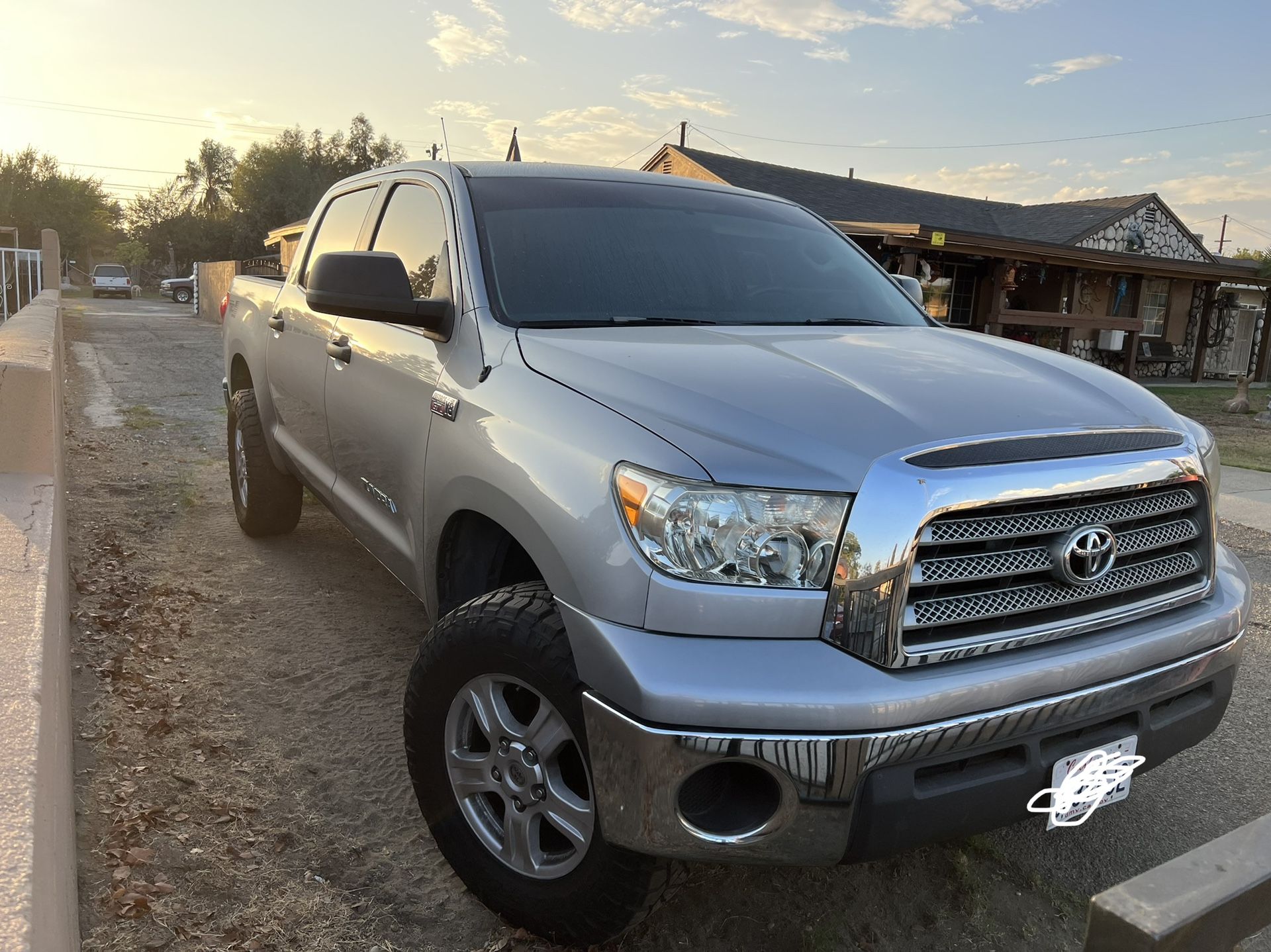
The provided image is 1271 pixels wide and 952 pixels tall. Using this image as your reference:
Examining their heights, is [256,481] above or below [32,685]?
below

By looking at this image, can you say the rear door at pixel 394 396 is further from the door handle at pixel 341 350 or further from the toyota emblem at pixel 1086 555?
Result: the toyota emblem at pixel 1086 555

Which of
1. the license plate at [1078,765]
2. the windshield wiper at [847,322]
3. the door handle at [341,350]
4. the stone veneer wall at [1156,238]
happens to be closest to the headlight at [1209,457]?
the license plate at [1078,765]

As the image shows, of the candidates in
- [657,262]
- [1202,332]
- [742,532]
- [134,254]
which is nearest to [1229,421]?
[1202,332]

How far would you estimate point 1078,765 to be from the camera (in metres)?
2.03

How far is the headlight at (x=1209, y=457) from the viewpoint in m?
2.42

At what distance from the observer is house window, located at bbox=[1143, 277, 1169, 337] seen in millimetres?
22391

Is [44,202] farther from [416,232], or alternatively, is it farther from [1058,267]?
[416,232]

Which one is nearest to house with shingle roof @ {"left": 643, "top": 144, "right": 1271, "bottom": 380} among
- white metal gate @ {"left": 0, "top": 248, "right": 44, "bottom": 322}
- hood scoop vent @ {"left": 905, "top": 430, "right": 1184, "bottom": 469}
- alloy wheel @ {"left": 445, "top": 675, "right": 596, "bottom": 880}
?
white metal gate @ {"left": 0, "top": 248, "right": 44, "bottom": 322}

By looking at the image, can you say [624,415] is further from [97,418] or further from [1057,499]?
[97,418]

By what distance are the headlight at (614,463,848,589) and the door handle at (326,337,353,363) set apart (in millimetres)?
2000

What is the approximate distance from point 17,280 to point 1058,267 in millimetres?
18191

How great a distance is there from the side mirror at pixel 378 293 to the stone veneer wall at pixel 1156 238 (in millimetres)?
21259

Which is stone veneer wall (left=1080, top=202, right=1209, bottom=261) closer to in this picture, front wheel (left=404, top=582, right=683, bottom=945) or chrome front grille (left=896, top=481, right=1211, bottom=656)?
chrome front grille (left=896, top=481, right=1211, bottom=656)

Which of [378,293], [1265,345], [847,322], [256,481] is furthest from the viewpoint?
[1265,345]
